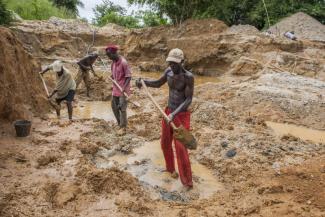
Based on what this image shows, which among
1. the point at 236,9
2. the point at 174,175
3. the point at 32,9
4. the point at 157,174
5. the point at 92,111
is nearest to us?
the point at 174,175

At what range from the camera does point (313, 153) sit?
6957 mm

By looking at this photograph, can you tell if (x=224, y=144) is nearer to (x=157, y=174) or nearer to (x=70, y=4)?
(x=157, y=174)

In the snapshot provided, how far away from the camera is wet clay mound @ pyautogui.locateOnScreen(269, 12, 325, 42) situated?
1994 cm

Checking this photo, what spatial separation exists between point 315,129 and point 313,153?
2350 mm

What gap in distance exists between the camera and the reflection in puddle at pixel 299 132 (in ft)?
27.9

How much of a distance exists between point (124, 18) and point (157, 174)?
29.4 metres

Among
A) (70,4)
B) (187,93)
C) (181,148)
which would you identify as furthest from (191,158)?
(70,4)

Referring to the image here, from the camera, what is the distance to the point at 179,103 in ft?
17.5

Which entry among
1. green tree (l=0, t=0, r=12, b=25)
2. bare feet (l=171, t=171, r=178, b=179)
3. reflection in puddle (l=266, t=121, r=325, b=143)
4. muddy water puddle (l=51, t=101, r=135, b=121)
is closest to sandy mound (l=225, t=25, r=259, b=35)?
green tree (l=0, t=0, r=12, b=25)

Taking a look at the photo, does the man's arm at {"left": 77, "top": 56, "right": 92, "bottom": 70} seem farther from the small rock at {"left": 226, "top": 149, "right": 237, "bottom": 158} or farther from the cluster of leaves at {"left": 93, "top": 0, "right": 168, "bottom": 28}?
the cluster of leaves at {"left": 93, "top": 0, "right": 168, "bottom": 28}

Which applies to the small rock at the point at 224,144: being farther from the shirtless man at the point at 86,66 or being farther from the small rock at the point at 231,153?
the shirtless man at the point at 86,66

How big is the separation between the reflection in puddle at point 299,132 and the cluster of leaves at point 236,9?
13.9 metres

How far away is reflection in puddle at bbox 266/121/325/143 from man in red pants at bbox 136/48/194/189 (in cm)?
368

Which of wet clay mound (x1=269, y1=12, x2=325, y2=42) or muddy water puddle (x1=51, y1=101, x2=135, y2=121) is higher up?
wet clay mound (x1=269, y1=12, x2=325, y2=42)
